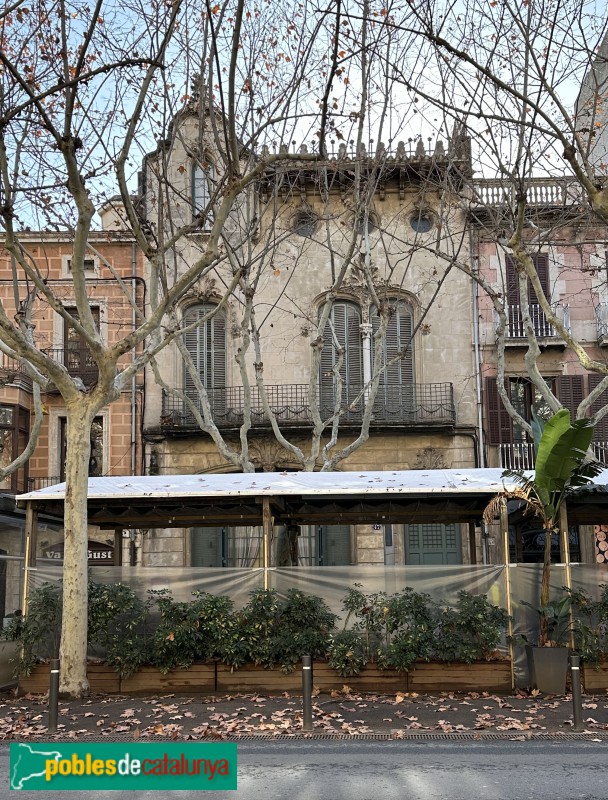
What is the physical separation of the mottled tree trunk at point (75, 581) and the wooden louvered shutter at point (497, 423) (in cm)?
1532

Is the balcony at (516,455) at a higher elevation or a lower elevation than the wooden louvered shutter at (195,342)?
lower

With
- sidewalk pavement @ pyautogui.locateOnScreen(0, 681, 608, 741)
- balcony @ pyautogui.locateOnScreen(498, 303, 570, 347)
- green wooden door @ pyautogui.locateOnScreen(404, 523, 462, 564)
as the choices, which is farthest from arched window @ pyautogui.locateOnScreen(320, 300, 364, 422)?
sidewalk pavement @ pyautogui.locateOnScreen(0, 681, 608, 741)

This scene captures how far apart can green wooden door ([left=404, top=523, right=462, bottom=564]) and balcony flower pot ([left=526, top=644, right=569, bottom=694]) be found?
42.5 ft

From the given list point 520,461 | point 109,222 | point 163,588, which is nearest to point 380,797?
point 163,588

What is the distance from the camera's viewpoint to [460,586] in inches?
548

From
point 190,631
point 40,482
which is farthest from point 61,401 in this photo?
point 190,631

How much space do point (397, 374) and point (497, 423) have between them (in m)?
3.19

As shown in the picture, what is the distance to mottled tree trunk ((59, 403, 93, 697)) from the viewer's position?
13.1m

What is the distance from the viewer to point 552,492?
45.7 feet

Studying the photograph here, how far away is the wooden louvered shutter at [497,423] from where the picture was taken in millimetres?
26375

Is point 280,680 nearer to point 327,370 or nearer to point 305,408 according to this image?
point 305,408

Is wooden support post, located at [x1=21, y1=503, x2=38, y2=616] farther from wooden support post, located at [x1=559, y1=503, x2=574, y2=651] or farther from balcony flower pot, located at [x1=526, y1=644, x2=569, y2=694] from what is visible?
wooden support post, located at [x1=559, y1=503, x2=574, y2=651]

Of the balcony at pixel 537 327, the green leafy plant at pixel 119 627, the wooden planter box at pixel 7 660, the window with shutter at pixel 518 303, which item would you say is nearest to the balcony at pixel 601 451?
the balcony at pixel 537 327

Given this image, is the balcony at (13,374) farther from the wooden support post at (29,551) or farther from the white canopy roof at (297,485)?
the white canopy roof at (297,485)
